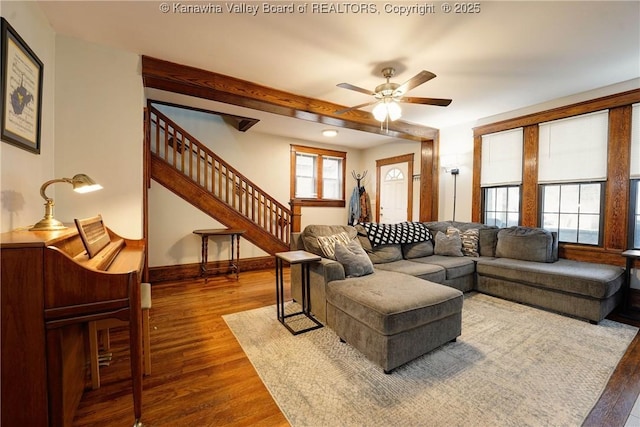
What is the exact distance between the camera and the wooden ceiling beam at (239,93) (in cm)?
272

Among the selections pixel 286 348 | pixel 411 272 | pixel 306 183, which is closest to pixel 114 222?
pixel 286 348

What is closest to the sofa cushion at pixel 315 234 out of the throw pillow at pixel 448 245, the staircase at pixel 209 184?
the throw pillow at pixel 448 245

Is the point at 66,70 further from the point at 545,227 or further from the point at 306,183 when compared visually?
the point at 545,227

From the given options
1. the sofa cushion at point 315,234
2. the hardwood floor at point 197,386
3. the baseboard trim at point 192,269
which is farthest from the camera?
the baseboard trim at point 192,269

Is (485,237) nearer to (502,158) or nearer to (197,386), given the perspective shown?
(502,158)

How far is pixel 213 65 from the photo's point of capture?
277cm

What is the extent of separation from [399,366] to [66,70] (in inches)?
143

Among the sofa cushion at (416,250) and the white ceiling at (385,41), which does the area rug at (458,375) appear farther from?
the white ceiling at (385,41)

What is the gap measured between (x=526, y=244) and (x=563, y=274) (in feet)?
2.29

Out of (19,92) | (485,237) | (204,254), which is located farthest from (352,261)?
(19,92)

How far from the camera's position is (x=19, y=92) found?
5.71ft

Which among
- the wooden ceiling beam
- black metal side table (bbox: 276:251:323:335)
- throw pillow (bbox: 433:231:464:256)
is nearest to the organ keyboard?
black metal side table (bbox: 276:251:323:335)

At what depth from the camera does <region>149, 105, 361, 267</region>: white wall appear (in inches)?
160

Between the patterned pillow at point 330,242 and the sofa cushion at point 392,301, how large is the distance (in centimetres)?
37
